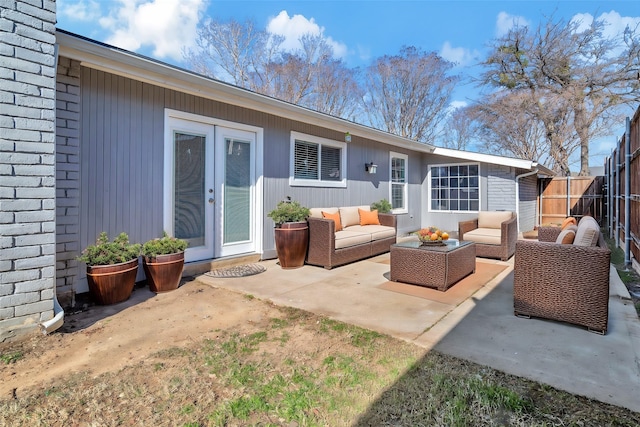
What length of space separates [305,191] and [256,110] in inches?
70.6

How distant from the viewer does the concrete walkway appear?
211 cm

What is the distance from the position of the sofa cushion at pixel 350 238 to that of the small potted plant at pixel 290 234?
1.78ft

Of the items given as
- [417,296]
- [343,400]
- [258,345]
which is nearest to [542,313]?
[417,296]

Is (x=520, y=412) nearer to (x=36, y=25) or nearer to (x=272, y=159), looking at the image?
(x=36, y=25)

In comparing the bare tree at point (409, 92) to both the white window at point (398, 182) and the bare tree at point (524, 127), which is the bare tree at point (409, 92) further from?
the white window at point (398, 182)

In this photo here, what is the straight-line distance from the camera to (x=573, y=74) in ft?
46.0

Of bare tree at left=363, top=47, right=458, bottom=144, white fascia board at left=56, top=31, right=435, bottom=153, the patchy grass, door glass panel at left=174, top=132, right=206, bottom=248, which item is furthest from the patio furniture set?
bare tree at left=363, top=47, right=458, bottom=144

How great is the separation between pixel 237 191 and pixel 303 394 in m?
3.91

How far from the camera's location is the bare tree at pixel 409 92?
15734 mm

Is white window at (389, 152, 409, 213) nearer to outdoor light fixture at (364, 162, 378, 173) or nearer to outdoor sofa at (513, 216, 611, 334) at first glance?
outdoor light fixture at (364, 162, 378, 173)

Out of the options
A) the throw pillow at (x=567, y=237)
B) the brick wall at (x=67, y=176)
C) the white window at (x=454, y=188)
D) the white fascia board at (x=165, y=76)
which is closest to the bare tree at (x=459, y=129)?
the white window at (x=454, y=188)

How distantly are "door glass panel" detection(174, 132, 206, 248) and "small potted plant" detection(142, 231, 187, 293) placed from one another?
711 mm

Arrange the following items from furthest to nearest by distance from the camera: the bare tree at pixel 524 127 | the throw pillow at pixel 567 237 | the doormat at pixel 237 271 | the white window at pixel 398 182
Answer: the bare tree at pixel 524 127 → the white window at pixel 398 182 → the doormat at pixel 237 271 → the throw pillow at pixel 567 237

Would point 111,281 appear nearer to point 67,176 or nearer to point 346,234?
point 67,176
